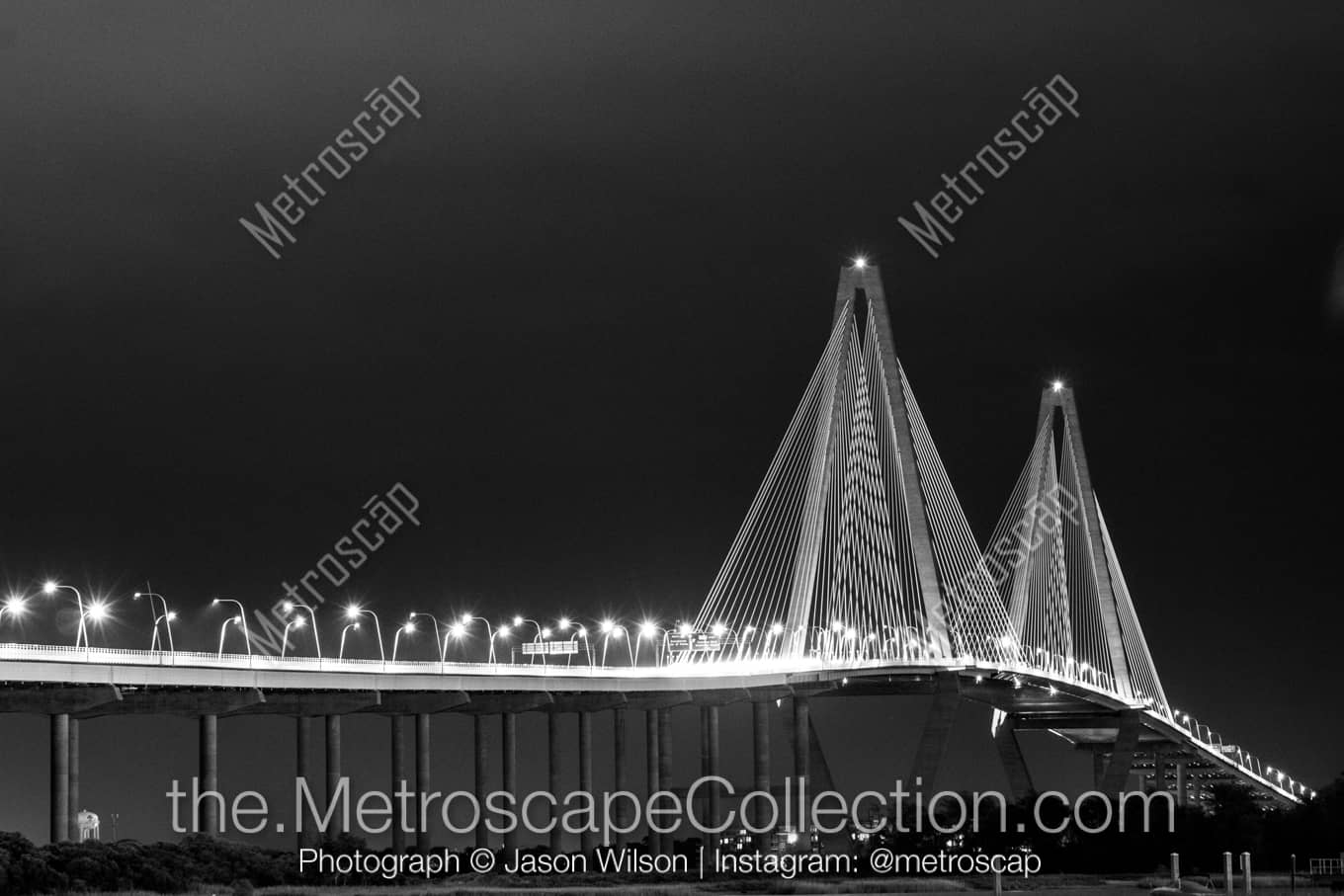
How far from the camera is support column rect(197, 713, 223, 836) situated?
4070 inches

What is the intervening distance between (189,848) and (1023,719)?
10859cm

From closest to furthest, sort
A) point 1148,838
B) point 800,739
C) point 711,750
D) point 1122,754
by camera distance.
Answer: point 1148,838
point 800,739
point 711,750
point 1122,754

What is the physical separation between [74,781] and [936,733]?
1863 inches

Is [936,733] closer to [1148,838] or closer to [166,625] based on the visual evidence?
[1148,838]

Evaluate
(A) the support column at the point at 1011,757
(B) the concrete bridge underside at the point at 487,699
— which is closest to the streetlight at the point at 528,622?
(B) the concrete bridge underside at the point at 487,699

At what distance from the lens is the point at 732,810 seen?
177 meters

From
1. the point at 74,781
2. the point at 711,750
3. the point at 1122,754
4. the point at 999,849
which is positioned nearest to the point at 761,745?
the point at 711,750

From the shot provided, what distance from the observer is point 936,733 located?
12481 centimetres

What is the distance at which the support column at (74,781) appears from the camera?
319ft

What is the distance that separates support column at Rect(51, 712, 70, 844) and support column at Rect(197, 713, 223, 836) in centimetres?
716

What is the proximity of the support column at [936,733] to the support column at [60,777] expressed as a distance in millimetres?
45444

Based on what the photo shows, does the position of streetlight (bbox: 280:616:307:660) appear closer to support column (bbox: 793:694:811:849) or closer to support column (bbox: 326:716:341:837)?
support column (bbox: 326:716:341:837)

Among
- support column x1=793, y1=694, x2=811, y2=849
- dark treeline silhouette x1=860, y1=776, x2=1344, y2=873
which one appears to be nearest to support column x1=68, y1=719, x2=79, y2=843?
dark treeline silhouette x1=860, y1=776, x2=1344, y2=873

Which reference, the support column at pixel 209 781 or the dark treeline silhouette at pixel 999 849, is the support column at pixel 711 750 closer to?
the dark treeline silhouette at pixel 999 849
